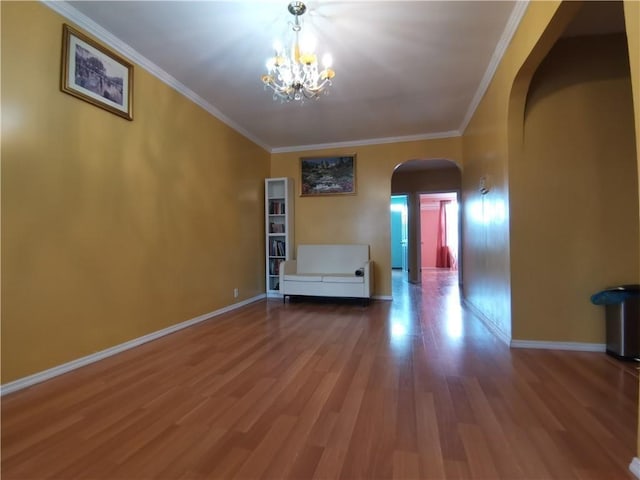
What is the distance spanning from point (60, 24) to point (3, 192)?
4.38 feet

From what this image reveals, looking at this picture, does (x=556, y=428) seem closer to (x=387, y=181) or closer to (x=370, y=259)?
(x=370, y=259)

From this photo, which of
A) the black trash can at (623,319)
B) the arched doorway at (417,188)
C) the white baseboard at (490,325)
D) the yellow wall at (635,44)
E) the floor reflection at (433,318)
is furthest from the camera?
the arched doorway at (417,188)

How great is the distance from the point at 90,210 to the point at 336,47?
2514 mm

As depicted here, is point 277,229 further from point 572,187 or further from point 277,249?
point 572,187

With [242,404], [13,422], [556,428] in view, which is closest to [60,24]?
[13,422]

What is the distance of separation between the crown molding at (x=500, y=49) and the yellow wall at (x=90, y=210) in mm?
3257

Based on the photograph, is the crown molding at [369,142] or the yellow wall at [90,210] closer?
the yellow wall at [90,210]

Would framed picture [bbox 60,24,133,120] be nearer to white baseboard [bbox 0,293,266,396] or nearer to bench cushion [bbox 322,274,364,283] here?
white baseboard [bbox 0,293,266,396]

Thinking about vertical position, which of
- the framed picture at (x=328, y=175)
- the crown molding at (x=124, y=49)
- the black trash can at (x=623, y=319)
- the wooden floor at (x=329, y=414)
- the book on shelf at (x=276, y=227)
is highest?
the crown molding at (x=124, y=49)

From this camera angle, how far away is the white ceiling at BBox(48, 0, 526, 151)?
237cm

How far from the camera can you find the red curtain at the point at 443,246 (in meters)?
10.8

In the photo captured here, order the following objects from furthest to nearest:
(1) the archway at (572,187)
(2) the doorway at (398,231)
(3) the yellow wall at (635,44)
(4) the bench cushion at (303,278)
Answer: (2) the doorway at (398,231), (4) the bench cushion at (303,278), (1) the archway at (572,187), (3) the yellow wall at (635,44)

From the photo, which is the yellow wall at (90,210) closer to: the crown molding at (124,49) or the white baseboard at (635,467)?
the crown molding at (124,49)

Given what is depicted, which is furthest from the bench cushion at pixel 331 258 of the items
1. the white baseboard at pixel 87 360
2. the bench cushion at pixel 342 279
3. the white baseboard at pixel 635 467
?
the white baseboard at pixel 635 467
